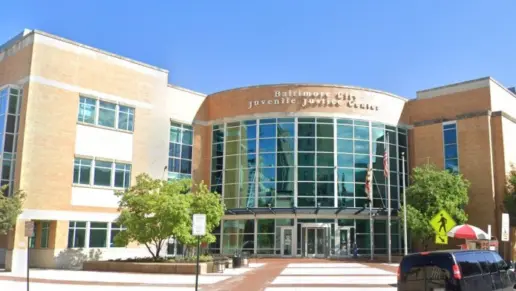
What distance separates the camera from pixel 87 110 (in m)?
37.9

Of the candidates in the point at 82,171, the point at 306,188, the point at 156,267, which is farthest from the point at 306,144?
the point at 156,267

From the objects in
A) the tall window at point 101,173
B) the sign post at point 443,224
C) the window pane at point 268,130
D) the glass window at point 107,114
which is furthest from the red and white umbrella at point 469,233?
the glass window at point 107,114

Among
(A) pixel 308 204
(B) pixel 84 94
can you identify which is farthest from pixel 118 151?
(A) pixel 308 204

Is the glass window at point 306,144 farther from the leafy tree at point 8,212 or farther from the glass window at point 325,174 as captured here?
the leafy tree at point 8,212

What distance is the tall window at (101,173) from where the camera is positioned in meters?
36.8

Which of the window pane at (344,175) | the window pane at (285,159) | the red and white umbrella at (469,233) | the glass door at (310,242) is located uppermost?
the window pane at (285,159)

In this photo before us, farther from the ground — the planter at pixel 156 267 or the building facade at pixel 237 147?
the building facade at pixel 237 147

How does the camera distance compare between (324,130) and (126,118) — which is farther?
(324,130)

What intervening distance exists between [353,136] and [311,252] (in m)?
10.5

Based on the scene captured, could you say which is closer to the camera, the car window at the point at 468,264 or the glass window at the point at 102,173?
the car window at the point at 468,264

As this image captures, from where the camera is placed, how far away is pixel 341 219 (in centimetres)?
4397

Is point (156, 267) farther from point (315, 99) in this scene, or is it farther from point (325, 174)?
point (315, 99)

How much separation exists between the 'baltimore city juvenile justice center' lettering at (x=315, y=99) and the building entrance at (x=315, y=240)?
408 inches

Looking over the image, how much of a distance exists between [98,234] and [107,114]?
8.83 m
